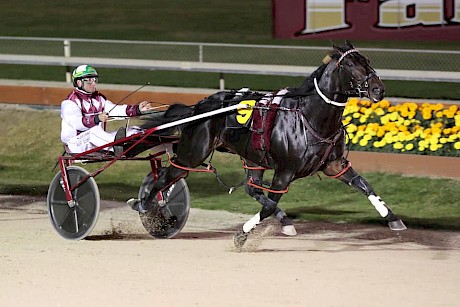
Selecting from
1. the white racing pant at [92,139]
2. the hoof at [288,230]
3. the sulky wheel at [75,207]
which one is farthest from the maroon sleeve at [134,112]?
the hoof at [288,230]

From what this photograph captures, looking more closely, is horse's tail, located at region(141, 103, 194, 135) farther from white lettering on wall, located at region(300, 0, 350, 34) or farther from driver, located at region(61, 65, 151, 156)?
white lettering on wall, located at region(300, 0, 350, 34)

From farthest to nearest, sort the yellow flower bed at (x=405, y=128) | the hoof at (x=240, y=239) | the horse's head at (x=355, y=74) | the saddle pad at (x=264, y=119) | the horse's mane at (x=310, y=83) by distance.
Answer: the yellow flower bed at (x=405, y=128)
the hoof at (x=240, y=239)
the saddle pad at (x=264, y=119)
the horse's mane at (x=310, y=83)
the horse's head at (x=355, y=74)

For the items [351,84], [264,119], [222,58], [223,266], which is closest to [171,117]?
[264,119]

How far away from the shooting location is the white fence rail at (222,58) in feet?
47.2

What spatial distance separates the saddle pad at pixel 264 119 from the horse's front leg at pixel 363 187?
497 mm

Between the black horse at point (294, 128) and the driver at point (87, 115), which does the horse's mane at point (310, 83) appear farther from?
the driver at point (87, 115)

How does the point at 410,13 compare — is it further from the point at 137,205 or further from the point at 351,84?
the point at 351,84

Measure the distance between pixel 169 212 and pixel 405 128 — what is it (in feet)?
10.3

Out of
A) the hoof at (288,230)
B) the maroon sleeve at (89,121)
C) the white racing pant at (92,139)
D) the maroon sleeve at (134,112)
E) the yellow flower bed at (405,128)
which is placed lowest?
the hoof at (288,230)

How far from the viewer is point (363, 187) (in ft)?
29.4

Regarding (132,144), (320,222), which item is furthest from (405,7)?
(132,144)

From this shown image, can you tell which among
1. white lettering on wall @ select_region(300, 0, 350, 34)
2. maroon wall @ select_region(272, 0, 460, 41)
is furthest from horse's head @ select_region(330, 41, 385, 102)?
white lettering on wall @ select_region(300, 0, 350, 34)

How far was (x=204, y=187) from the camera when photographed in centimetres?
1229

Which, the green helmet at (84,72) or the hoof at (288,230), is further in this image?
the hoof at (288,230)
